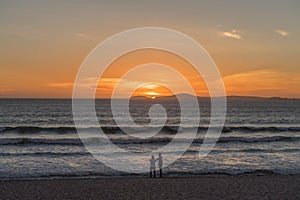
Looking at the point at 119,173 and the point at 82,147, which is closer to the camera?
the point at 119,173

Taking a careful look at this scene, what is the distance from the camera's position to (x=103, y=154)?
24250 mm

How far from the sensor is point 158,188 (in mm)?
13781

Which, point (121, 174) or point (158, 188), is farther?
point (121, 174)

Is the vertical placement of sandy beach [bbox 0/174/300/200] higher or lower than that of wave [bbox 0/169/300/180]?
higher

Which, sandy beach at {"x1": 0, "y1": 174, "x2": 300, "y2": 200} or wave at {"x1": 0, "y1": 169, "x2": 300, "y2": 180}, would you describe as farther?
wave at {"x1": 0, "y1": 169, "x2": 300, "y2": 180}

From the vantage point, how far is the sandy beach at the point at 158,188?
41.4 feet

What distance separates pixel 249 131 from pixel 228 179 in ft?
91.2

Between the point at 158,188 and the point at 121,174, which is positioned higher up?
the point at 158,188

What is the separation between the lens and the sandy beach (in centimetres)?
1262

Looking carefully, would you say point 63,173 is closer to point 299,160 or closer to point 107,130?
point 299,160

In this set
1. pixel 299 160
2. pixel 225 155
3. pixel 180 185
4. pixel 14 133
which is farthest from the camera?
pixel 14 133

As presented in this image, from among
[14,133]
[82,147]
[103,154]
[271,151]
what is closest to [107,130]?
[14,133]

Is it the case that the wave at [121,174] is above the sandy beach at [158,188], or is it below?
below

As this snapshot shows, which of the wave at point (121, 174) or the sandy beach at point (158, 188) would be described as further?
the wave at point (121, 174)
